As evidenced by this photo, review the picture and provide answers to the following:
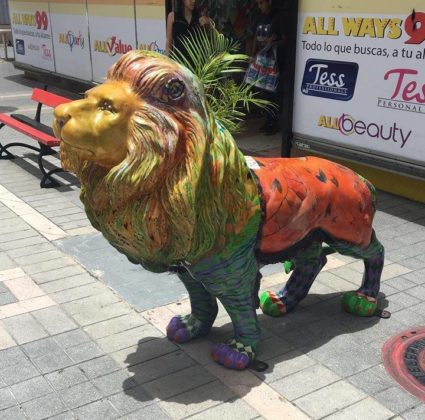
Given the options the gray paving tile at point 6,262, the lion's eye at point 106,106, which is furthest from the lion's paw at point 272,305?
the gray paving tile at point 6,262

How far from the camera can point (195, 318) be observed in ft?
12.1

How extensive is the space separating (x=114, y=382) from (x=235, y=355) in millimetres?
695

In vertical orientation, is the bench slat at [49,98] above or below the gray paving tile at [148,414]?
above

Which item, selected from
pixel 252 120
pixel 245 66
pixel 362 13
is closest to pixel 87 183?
pixel 362 13

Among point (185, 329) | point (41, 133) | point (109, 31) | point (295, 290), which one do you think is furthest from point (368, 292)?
point (109, 31)

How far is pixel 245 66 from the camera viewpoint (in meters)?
9.71

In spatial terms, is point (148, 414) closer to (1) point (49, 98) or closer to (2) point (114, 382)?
(2) point (114, 382)

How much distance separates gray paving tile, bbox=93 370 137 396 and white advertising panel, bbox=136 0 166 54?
659cm

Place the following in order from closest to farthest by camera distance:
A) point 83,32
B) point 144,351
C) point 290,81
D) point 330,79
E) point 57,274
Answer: point 144,351, point 57,274, point 330,79, point 290,81, point 83,32

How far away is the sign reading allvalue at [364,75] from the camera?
5.91 m

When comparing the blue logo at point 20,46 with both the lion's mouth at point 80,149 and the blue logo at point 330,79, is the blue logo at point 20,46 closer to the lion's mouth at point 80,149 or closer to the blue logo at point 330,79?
the blue logo at point 330,79

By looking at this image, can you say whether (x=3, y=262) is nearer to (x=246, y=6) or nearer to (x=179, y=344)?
(x=179, y=344)

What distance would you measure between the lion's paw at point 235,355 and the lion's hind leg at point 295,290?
67 cm

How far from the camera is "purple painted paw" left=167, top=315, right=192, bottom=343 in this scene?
3.68m
